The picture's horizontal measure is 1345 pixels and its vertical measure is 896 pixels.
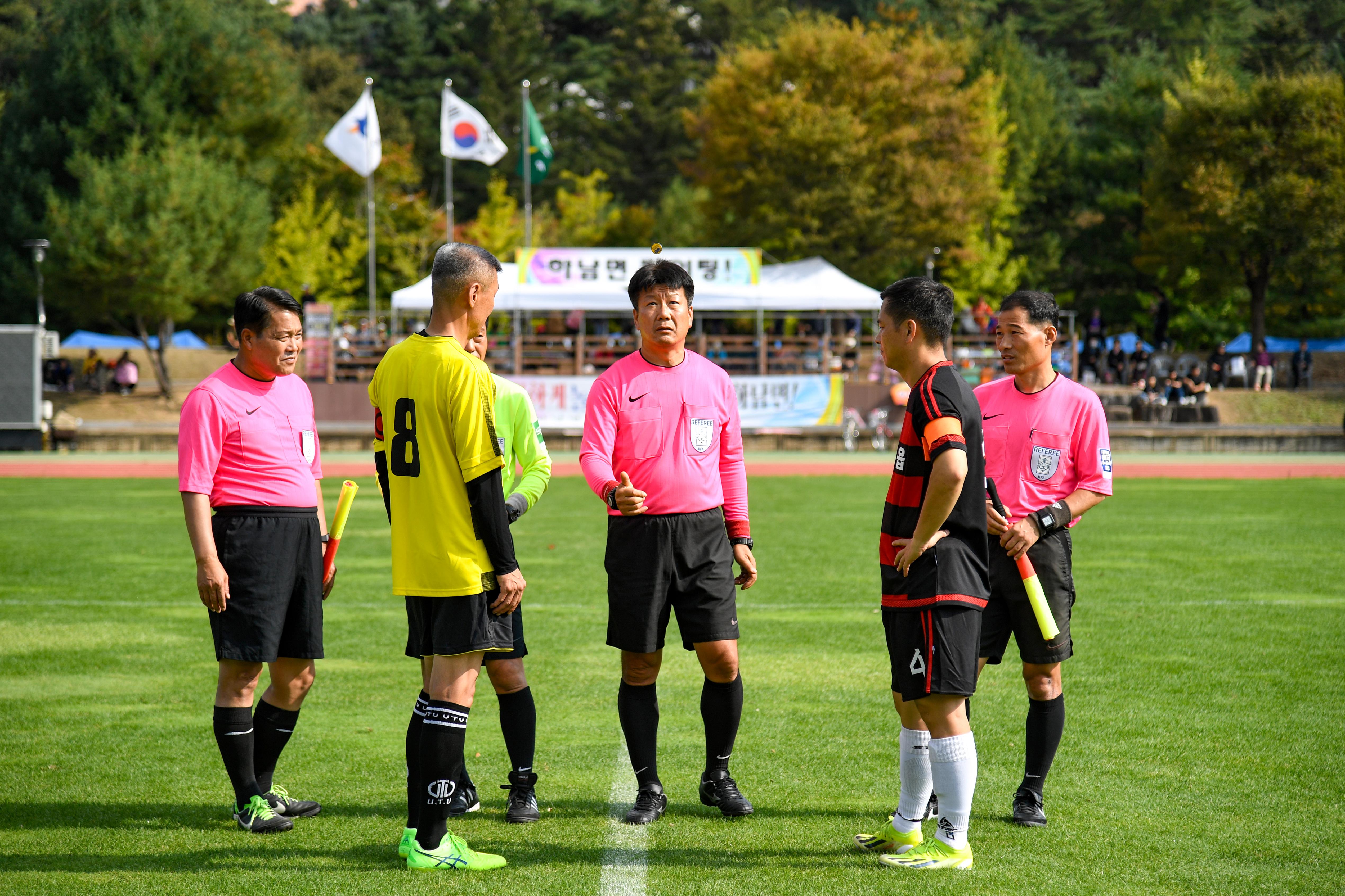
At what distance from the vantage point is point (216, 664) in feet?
24.7

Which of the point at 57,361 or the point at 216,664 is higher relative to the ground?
the point at 57,361

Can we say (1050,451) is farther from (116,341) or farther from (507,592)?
(116,341)

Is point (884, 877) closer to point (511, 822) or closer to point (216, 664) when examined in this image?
point (511, 822)

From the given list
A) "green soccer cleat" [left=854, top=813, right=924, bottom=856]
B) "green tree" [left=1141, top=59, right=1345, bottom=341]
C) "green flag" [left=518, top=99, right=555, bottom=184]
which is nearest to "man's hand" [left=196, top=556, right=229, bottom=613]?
"green soccer cleat" [left=854, top=813, right=924, bottom=856]

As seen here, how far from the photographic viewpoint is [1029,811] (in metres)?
4.75

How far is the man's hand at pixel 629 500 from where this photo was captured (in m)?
4.53

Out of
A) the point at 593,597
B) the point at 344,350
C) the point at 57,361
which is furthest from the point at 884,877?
the point at 57,361

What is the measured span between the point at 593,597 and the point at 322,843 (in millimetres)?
5514

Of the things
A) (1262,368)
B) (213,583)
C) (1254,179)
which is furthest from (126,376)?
(213,583)

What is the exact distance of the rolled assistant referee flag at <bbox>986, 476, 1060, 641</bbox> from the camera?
4.59 m

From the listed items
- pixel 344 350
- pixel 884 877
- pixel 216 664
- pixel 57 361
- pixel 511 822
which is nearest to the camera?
pixel 884 877

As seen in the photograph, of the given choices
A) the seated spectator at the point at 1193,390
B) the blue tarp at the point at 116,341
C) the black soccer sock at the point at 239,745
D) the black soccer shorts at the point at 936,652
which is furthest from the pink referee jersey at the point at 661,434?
the blue tarp at the point at 116,341

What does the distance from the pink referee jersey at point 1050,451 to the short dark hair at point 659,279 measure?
1347mm

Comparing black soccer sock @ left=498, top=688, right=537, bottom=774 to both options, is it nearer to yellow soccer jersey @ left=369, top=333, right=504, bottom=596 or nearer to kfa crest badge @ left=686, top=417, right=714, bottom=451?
yellow soccer jersey @ left=369, top=333, right=504, bottom=596
